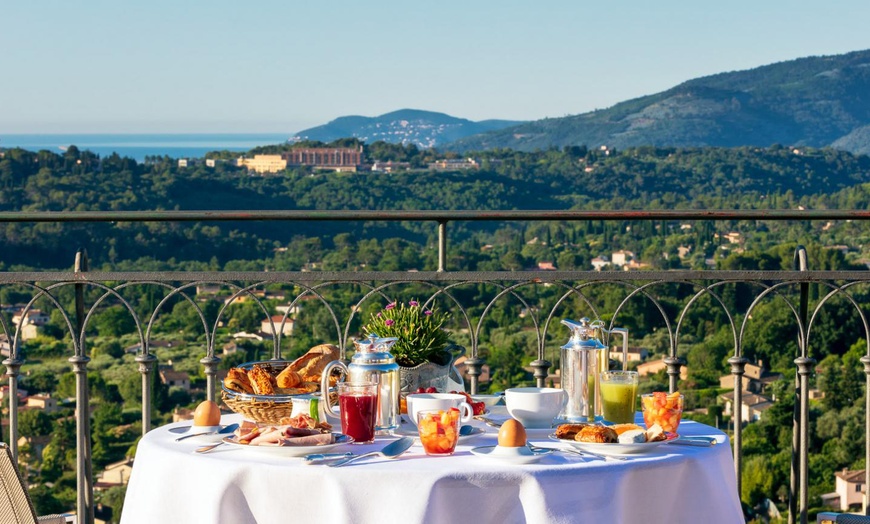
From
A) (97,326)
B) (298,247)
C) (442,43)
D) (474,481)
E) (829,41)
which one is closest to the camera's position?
(474,481)

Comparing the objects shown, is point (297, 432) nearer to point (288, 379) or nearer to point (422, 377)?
point (288, 379)

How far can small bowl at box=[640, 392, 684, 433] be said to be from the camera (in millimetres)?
2285

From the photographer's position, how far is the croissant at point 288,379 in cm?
238

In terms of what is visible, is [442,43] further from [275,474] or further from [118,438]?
[275,474]

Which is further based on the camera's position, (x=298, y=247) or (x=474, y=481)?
(x=298, y=247)

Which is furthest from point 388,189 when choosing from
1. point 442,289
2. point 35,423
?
point 442,289

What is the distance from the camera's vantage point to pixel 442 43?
59562mm

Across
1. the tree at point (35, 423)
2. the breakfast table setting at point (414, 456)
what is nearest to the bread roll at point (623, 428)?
the breakfast table setting at point (414, 456)

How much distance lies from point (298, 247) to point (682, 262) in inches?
314

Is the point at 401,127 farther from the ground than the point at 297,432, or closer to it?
farther from the ground

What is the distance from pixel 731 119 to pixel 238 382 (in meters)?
70.5

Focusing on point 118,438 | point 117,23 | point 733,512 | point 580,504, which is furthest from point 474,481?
point 117,23

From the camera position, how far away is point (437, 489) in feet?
6.43

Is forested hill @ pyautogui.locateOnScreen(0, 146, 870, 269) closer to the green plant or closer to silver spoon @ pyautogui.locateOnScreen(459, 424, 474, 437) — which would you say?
the green plant
